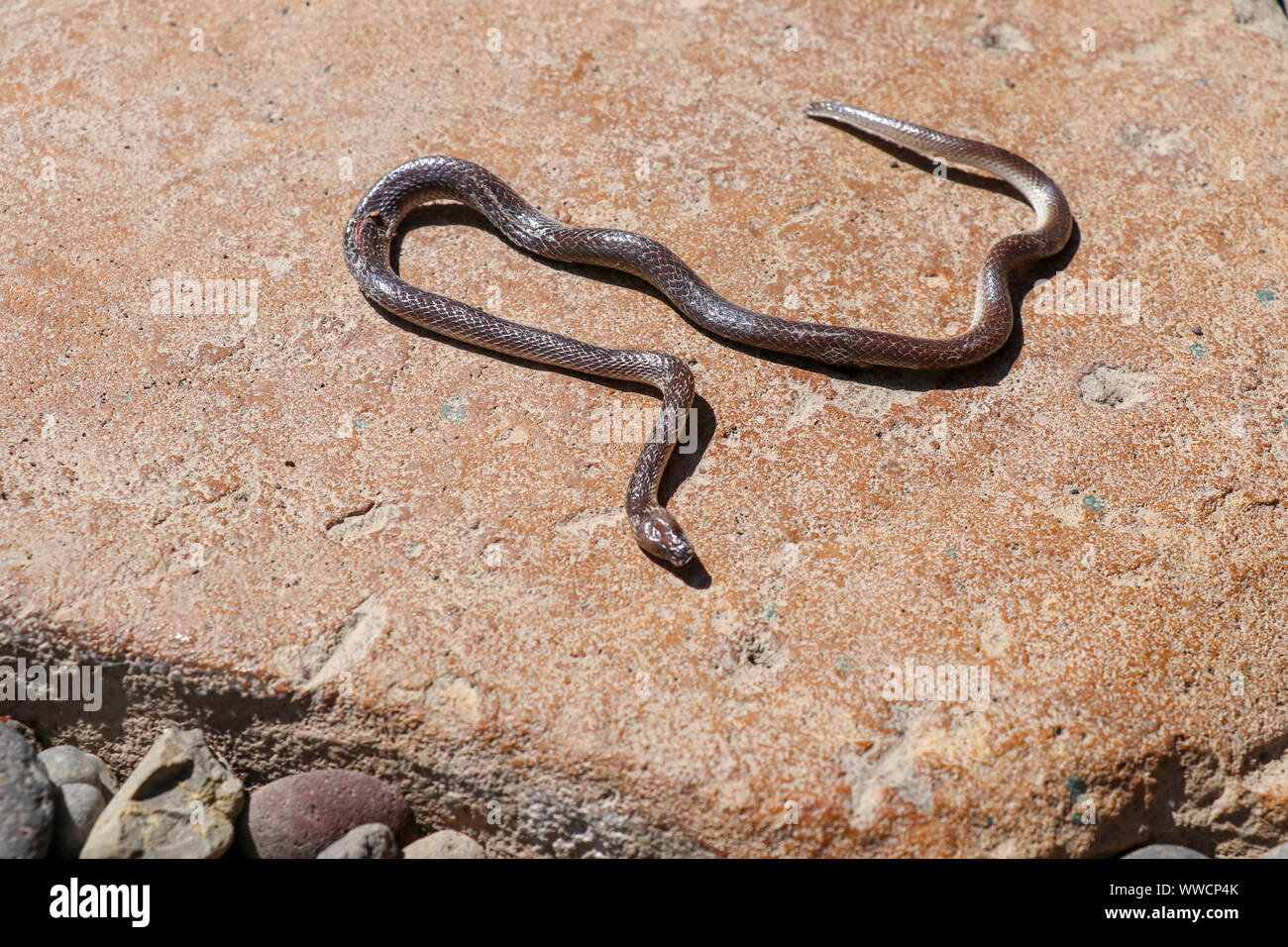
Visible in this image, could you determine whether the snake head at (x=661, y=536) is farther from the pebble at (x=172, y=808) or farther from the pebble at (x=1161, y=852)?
the pebble at (x=1161, y=852)

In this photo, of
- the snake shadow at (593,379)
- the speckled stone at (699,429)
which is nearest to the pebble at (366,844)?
the speckled stone at (699,429)

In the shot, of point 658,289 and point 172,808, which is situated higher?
point 658,289

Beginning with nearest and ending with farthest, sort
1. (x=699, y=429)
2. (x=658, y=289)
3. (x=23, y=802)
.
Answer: (x=23, y=802), (x=699, y=429), (x=658, y=289)

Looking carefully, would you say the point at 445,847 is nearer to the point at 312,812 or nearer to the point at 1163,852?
the point at 312,812

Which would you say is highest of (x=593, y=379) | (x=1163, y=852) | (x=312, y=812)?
(x=593, y=379)

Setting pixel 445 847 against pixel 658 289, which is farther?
pixel 658 289

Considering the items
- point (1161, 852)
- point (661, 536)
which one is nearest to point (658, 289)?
point (661, 536)
